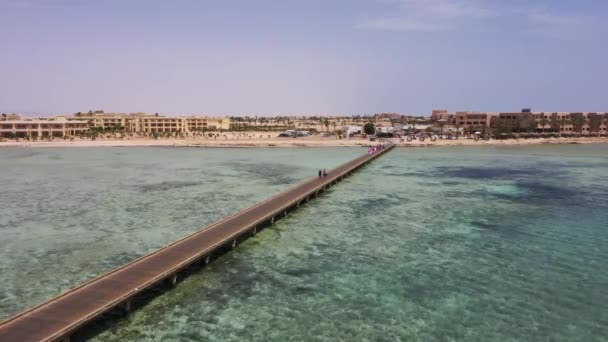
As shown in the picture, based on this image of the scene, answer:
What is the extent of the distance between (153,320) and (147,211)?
22.0m

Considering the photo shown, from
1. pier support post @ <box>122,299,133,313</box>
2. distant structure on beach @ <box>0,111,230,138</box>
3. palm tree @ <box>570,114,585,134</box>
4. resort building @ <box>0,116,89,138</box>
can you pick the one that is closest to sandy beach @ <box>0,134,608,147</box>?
resort building @ <box>0,116,89,138</box>

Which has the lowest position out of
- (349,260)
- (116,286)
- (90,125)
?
(349,260)

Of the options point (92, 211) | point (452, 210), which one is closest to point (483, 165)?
point (452, 210)

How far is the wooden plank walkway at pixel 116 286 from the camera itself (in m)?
15.1

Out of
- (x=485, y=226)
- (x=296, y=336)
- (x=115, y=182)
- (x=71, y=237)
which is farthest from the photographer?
(x=115, y=182)

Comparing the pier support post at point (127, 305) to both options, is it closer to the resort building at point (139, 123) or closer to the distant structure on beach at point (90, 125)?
the distant structure on beach at point (90, 125)

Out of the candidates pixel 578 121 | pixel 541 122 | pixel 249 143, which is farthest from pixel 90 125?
pixel 578 121

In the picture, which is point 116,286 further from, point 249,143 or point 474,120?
point 474,120

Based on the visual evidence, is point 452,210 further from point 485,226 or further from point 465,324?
point 465,324

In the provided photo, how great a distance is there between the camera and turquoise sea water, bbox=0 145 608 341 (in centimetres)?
1783

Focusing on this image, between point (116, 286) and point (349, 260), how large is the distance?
11797 mm

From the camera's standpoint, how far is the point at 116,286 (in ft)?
61.3

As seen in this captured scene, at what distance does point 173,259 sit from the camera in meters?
22.2

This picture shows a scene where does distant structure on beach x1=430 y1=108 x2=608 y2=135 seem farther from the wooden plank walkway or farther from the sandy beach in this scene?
the wooden plank walkway
